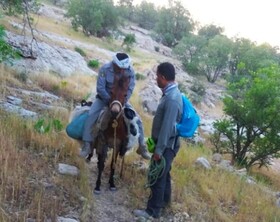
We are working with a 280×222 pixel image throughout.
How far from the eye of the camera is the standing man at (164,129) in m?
5.11

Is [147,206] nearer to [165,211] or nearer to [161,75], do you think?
[165,211]

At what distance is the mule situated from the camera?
5575 millimetres

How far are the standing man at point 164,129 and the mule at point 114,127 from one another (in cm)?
57

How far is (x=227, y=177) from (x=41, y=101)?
5.28 m

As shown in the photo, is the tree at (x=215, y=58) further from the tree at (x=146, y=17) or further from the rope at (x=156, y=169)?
the rope at (x=156, y=169)

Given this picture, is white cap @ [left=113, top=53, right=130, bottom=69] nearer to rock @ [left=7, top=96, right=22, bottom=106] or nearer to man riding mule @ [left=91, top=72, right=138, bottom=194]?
man riding mule @ [left=91, top=72, right=138, bottom=194]

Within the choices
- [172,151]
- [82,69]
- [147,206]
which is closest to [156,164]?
[172,151]

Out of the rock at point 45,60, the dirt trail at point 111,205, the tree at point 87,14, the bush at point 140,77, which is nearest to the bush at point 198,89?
the bush at point 140,77

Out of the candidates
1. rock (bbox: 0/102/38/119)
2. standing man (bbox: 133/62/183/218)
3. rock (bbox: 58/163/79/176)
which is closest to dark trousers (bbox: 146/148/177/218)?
standing man (bbox: 133/62/183/218)

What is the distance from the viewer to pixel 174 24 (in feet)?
212

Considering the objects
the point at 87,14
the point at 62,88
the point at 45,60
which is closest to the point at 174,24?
the point at 87,14

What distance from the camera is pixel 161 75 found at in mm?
A: 5281

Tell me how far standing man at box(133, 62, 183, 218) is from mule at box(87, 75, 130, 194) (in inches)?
22.3

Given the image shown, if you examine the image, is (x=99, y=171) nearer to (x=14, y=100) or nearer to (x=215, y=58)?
(x=14, y=100)
